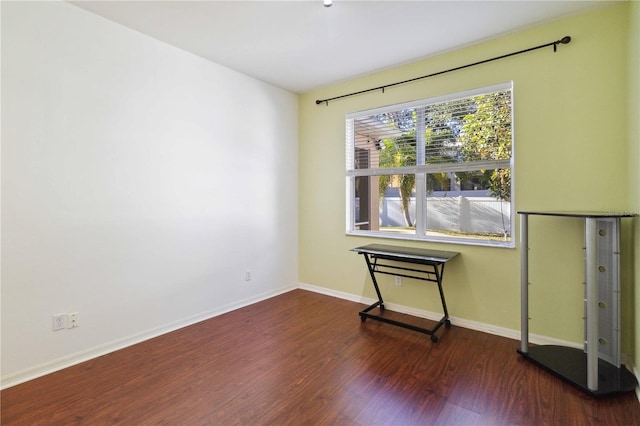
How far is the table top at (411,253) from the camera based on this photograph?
2.85m

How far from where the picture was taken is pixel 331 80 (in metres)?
3.85

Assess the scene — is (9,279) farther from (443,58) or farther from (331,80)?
(443,58)

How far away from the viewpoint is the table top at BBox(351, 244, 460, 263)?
112 inches

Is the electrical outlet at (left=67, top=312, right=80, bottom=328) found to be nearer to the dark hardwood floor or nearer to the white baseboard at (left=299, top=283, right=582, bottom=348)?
the dark hardwood floor

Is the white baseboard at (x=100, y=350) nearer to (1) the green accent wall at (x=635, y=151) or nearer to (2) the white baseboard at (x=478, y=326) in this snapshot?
(2) the white baseboard at (x=478, y=326)

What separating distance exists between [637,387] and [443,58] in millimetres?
2993

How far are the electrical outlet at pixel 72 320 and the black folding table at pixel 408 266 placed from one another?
2427mm

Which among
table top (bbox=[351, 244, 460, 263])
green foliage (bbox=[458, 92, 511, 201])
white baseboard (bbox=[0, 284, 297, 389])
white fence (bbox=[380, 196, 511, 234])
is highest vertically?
green foliage (bbox=[458, 92, 511, 201])

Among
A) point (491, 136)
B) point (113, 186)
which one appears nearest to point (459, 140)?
point (491, 136)

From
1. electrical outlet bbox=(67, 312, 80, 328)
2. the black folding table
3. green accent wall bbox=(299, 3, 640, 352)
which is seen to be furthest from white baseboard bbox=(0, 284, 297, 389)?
green accent wall bbox=(299, 3, 640, 352)

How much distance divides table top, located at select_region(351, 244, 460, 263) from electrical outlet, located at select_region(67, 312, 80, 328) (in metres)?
2.47

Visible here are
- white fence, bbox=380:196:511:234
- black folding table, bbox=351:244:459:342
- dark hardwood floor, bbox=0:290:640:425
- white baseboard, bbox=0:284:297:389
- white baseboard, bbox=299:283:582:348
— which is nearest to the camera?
dark hardwood floor, bbox=0:290:640:425

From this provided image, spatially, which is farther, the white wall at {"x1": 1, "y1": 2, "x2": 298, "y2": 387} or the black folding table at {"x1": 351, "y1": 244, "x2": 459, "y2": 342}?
the black folding table at {"x1": 351, "y1": 244, "x2": 459, "y2": 342}

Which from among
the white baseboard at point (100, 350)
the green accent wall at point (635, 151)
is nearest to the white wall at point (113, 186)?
the white baseboard at point (100, 350)
